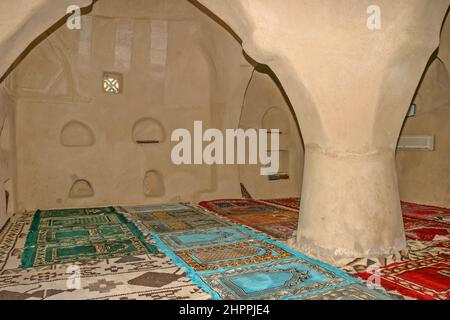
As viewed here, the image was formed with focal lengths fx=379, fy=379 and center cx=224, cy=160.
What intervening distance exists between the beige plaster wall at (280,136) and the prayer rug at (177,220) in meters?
3.13

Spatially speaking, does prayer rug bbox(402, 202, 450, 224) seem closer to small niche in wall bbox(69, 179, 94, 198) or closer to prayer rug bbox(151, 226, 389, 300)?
prayer rug bbox(151, 226, 389, 300)

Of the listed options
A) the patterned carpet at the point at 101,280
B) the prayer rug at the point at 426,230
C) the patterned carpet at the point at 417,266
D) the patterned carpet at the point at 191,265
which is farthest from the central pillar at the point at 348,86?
the patterned carpet at the point at 101,280

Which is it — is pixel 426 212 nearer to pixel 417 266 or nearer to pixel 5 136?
pixel 417 266

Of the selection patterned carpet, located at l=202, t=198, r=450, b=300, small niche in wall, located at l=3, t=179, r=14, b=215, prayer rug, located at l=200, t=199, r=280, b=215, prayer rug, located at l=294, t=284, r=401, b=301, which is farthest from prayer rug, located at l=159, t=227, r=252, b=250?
small niche in wall, located at l=3, t=179, r=14, b=215

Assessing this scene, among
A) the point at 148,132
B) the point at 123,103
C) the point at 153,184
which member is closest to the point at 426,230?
the point at 153,184

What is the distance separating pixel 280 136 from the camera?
1135 cm

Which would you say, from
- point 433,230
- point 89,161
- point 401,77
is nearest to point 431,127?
point 433,230

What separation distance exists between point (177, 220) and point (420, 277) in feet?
14.4

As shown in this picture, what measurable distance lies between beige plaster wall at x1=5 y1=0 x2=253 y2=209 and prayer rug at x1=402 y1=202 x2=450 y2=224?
13.6 ft

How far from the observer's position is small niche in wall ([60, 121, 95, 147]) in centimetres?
927

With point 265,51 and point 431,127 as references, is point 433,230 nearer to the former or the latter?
point 431,127

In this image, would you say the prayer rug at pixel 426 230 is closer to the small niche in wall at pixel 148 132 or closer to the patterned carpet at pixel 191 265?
the patterned carpet at pixel 191 265

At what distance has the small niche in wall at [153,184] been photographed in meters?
9.84
